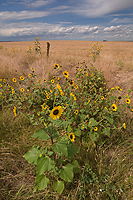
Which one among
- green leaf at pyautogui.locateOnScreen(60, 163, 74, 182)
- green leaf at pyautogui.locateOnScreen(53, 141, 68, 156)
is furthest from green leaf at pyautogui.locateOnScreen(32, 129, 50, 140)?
green leaf at pyautogui.locateOnScreen(60, 163, 74, 182)

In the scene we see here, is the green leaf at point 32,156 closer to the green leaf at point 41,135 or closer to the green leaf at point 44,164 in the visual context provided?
the green leaf at point 44,164

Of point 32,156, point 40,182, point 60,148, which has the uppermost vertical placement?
point 60,148

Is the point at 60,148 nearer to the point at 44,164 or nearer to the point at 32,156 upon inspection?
the point at 44,164

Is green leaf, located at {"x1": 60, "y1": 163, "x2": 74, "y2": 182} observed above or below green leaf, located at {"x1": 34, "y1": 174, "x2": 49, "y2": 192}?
above

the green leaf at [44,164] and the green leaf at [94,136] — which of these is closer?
the green leaf at [44,164]

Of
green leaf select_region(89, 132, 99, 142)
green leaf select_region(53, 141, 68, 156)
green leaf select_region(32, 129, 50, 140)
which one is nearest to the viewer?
green leaf select_region(53, 141, 68, 156)

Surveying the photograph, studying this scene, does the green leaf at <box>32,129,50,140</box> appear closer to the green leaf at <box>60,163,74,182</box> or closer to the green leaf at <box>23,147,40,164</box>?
the green leaf at <box>23,147,40,164</box>

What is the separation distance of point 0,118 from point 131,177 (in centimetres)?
264

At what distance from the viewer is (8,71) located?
4781 millimetres

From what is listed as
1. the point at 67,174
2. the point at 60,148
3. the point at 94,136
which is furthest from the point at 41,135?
the point at 94,136

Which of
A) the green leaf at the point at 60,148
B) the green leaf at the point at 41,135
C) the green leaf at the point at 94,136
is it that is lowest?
the green leaf at the point at 94,136

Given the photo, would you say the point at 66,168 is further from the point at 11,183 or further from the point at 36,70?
the point at 36,70

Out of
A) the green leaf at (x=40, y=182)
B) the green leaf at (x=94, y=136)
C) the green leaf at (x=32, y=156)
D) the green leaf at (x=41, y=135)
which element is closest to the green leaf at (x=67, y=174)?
the green leaf at (x=40, y=182)

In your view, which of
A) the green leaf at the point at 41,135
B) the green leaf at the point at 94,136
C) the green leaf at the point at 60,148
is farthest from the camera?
the green leaf at the point at 94,136
